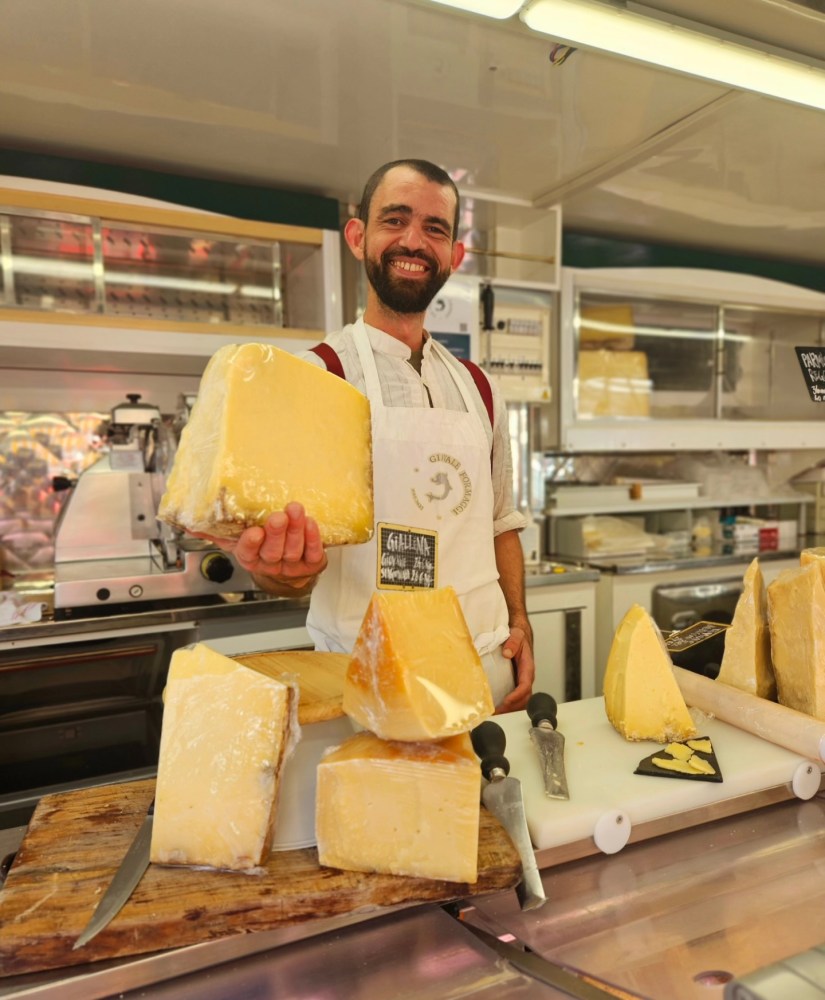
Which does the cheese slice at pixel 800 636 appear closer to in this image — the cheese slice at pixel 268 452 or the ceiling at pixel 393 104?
the cheese slice at pixel 268 452

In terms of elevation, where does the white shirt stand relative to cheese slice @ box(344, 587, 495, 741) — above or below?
above

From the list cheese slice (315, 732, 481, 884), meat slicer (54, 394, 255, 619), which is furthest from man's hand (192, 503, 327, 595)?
meat slicer (54, 394, 255, 619)

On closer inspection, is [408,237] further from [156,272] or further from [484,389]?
[156,272]

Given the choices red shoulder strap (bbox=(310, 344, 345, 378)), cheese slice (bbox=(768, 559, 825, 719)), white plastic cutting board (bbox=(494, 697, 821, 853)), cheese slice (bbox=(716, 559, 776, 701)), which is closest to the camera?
white plastic cutting board (bbox=(494, 697, 821, 853))

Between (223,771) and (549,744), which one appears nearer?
(223,771)

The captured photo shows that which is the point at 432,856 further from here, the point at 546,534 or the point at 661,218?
the point at 661,218

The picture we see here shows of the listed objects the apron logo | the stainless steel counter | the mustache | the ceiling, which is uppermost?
the ceiling

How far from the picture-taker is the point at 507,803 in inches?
38.4

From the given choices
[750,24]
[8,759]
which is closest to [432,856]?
[750,24]

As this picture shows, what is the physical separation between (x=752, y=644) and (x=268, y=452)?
0.97 metres

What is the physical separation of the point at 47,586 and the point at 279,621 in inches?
40.8

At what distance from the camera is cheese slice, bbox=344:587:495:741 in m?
0.84

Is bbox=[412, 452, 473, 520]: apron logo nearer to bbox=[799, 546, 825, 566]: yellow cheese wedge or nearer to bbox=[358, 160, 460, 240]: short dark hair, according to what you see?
bbox=[358, 160, 460, 240]: short dark hair

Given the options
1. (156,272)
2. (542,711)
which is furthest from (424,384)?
(156,272)
